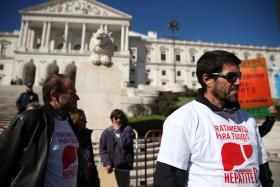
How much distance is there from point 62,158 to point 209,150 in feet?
4.72

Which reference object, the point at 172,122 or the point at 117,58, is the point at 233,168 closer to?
the point at 172,122

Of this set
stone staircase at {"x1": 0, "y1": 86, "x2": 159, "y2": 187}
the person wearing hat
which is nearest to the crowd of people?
stone staircase at {"x1": 0, "y1": 86, "x2": 159, "y2": 187}

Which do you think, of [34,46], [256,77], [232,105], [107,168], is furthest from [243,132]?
[34,46]

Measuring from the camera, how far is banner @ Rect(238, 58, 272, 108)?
4.75m

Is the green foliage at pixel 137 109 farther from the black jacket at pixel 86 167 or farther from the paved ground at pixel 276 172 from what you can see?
the black jacket at pixel 86 167

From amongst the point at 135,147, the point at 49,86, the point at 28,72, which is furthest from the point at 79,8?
the point at 49,86

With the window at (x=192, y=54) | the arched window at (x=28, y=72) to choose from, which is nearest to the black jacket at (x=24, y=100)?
the arched window at (x=28, y=72)

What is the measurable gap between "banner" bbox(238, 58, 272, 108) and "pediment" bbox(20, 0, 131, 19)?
52590 mm

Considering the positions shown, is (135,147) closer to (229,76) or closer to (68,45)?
(229,76)

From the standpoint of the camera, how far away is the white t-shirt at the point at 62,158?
86.2 inches

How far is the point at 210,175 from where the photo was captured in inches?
65.4

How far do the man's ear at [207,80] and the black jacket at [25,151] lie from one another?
153cm

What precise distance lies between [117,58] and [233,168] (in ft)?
169

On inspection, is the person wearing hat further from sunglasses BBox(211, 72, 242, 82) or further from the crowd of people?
sunglasses BBox(211, 72, 242, 82)
